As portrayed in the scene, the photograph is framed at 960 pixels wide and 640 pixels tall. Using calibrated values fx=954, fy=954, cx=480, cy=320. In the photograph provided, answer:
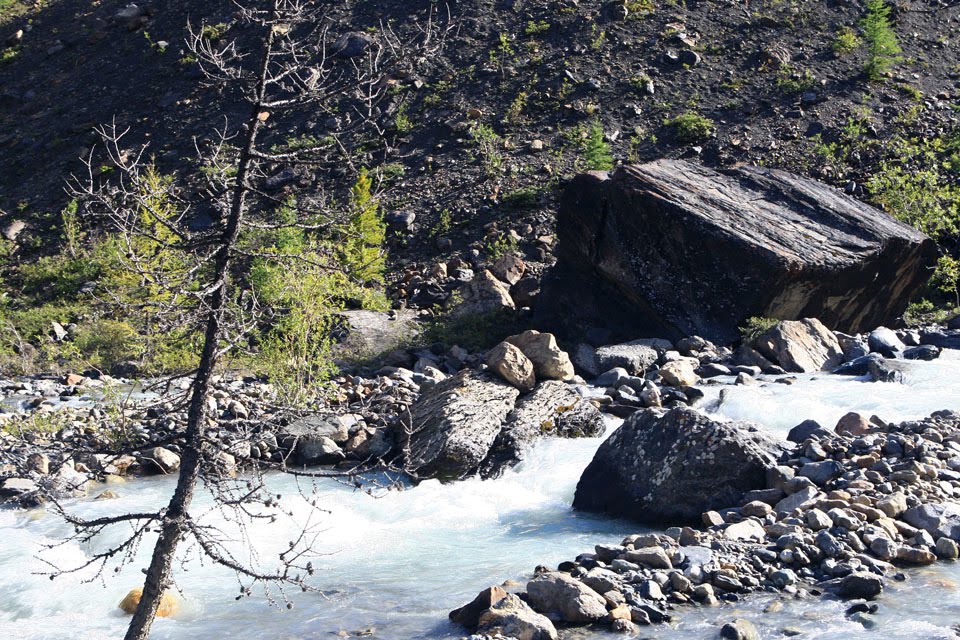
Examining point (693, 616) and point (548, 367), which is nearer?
point (693, 616)

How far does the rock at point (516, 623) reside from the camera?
6.01m

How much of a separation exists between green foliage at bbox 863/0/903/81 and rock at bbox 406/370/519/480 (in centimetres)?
1907

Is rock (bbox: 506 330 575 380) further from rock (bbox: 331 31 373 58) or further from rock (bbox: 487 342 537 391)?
rock (bbox: 331 31 373 58)

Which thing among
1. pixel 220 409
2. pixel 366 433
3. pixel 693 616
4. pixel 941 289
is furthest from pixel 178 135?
pixel 693 616

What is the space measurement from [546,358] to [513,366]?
847 millimetres

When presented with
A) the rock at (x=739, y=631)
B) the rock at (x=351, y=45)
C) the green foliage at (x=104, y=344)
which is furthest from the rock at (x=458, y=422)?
the rock at (x=351, y=45)

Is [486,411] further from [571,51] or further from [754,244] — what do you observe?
[571,51]

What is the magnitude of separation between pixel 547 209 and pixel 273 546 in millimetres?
14458

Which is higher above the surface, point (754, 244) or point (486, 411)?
point (754, 244)

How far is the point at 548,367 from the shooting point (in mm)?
13695

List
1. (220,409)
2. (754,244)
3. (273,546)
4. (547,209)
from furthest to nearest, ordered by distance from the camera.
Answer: (547,209)
(754,244)
(220,409)
(273,546)

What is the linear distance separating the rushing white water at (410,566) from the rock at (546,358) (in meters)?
2.19

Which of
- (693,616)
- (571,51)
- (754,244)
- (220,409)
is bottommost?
(220,409)

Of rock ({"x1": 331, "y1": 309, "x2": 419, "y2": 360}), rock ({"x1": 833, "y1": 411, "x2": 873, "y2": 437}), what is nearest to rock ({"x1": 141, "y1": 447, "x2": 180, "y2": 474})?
rock ({"x1": 331, "y1": 309, "x2": 419, "y2": 360})
